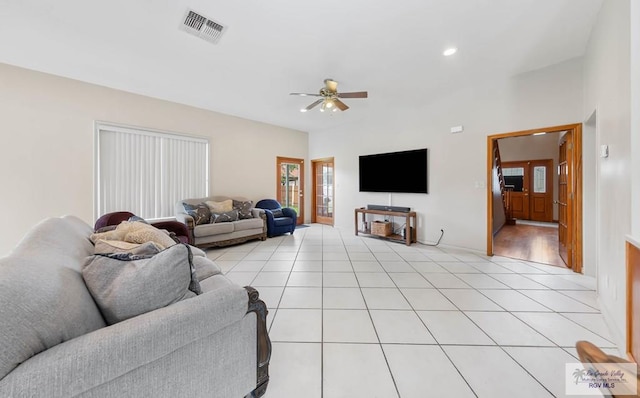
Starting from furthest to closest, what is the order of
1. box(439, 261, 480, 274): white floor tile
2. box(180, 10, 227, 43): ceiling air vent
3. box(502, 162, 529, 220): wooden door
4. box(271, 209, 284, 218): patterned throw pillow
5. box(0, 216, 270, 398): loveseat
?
1. box(502, 162, 529, 220): wooden door
2. box(271, 209, 284, 218): patterned throw pillow
3. box(439, 261, 480, 274): white floor tile
4. box(180, 10, 227, 43): ceiling air vent
5. box(0, 216, 270, 398): loveseat

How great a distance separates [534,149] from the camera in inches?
307

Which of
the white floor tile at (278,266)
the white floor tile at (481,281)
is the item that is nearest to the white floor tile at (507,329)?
the white floor tile at (481,281)

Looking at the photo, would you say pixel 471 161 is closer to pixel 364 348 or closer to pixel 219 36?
pixel 364 348

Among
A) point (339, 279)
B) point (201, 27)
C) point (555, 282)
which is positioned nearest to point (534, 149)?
point (555, 282)

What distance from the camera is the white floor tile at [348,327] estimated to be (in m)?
1.78

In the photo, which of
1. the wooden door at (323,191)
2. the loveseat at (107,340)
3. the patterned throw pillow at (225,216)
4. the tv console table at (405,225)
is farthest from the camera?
the wooden door at (323,191)

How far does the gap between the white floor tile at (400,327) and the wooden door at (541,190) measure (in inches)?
334

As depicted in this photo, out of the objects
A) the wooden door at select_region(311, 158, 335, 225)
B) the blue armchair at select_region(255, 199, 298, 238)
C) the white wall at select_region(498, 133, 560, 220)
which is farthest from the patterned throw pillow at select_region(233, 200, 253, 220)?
the white wall at select_region(498, 133, 560, 220)

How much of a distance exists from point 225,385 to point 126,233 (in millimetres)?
1414

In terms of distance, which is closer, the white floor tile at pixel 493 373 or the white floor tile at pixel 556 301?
the white floor tile at pixel 493 373

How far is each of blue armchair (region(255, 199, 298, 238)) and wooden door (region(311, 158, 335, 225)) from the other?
1439 millimetres

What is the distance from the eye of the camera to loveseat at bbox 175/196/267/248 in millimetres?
4129

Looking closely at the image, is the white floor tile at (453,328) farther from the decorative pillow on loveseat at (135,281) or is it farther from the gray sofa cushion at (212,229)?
the gray sofa cushion at (212,229)

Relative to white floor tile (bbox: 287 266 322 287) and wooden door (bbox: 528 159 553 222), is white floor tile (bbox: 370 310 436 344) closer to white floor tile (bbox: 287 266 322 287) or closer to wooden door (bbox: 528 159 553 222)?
white floor tile (bbox: 287 266 322 287)
